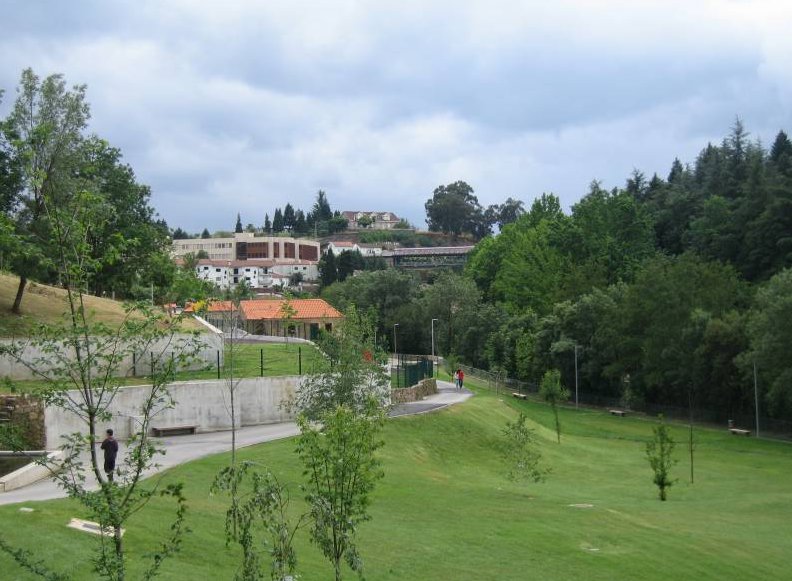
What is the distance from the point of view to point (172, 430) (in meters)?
38.5

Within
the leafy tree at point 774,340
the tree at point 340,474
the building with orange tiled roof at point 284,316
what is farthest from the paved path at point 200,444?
the building with orange tiled roof at point 284,316

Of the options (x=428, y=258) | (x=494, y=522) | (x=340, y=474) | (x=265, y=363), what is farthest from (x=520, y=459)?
(x=428, y=258)

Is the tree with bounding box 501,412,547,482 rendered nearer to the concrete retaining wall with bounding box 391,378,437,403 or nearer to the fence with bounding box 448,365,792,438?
the concrete retaining wall with bounding box 391,378,437,403

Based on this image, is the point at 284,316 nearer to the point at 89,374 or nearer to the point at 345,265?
the point at 345,265

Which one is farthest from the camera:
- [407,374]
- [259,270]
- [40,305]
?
[259,270]

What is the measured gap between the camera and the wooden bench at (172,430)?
38.0 m

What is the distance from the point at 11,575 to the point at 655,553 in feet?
53.9

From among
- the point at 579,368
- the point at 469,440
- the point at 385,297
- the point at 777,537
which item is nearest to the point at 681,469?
the point at 469,440

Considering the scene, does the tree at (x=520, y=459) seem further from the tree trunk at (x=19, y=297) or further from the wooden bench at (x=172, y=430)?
the tree trunk at (x=19, y=297)

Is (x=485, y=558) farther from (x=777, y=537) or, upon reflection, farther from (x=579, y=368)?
(x=579, y=368)

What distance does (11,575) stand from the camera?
51.5 ft

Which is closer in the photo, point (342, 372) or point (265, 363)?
point (342, 372)

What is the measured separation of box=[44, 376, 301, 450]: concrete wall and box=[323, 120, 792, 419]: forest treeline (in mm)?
21757

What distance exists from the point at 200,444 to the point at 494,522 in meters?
13.9
